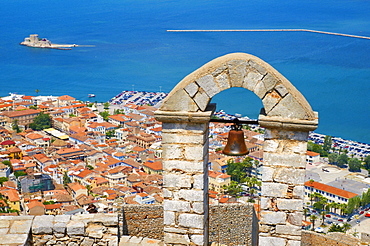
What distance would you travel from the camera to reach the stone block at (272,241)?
2738 mm

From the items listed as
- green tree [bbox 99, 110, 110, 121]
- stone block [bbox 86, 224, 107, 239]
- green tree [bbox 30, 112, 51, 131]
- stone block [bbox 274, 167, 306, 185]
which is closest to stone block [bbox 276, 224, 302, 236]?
stone block [bbox 274, 167, 306, 185]

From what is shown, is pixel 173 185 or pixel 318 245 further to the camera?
pixel 318 245

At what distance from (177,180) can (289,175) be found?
66cm

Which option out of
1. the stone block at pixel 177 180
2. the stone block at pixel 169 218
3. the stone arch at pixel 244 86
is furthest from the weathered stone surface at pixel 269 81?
the stone block at pixel 169 218

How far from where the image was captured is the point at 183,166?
2.81 m

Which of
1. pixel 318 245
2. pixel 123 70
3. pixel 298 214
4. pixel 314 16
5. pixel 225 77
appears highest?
pixel 314 16

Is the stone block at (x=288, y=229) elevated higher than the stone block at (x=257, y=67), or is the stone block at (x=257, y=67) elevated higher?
the stone block at (x=257, y=67)

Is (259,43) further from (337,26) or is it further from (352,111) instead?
(352,111)

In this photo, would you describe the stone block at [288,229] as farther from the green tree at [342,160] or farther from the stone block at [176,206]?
the green tree at [342,160]

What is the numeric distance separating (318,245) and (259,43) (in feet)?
258

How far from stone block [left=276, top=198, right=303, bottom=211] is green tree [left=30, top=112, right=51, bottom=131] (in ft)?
159

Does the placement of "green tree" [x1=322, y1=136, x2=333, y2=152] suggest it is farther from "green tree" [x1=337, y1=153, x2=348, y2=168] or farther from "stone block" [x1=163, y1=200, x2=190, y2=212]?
"stone block" [x1=163, y1=200, x2=190, y2=212]

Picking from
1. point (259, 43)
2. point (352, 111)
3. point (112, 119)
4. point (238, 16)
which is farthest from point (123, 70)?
point (238, 16)

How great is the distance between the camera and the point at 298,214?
8.88 feet
